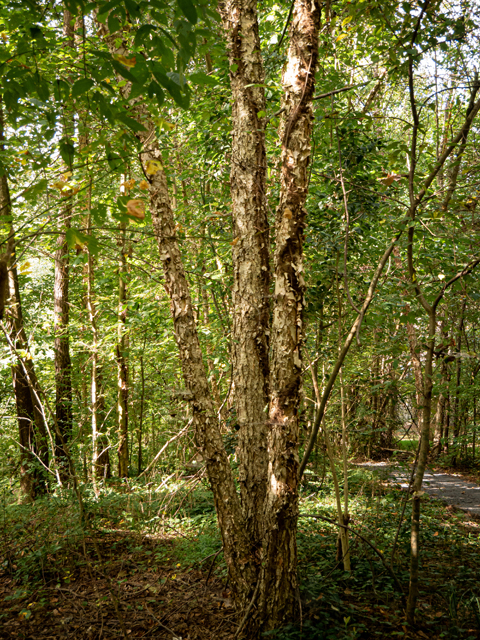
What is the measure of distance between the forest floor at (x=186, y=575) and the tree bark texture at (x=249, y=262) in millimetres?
553

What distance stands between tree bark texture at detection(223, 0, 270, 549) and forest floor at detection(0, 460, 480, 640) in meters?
0.55

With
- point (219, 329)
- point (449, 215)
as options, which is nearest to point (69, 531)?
point (219, 329)

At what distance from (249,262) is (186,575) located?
9.99ft

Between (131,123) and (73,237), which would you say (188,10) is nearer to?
(131,123)

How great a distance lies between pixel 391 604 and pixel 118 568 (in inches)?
109

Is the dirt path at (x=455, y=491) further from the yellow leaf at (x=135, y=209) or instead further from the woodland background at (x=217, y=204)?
the yellow leaf at (x=135, y=209)

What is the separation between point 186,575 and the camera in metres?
4.08

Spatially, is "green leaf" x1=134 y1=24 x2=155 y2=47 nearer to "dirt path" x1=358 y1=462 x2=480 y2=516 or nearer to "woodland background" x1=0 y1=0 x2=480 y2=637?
"woodland background" x1=0 y1=0 x2=480 y2=637

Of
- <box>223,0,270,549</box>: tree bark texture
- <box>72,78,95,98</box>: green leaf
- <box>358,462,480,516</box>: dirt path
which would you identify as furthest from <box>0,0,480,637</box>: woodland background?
<box>358,462,480,516</box>: dirt path

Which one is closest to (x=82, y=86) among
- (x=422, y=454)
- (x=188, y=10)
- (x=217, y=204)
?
(x=188, y=10)

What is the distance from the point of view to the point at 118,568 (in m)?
4.49

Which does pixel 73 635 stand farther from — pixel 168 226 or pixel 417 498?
pixel 168 226

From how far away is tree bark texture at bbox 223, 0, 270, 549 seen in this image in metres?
3.10

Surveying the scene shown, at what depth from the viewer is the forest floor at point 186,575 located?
9.78 feet
